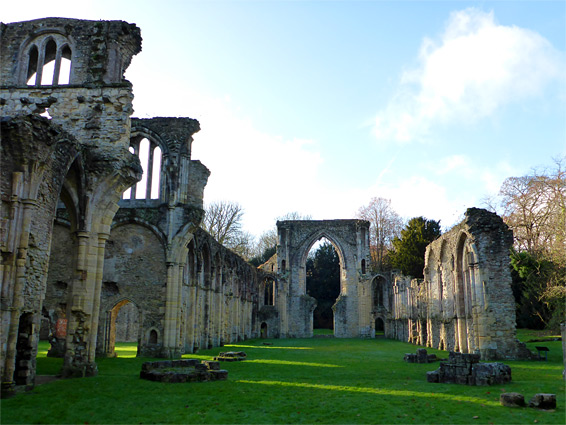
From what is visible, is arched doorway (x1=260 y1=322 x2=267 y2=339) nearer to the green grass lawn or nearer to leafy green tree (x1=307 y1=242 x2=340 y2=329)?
leafy green tree (x1=307 y1=242 x2=340 y2=329)

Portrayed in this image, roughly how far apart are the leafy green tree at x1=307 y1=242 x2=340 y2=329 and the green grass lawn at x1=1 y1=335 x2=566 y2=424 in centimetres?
3625

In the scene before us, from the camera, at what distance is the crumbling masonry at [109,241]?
934cm

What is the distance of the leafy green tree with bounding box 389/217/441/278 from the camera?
38750mm

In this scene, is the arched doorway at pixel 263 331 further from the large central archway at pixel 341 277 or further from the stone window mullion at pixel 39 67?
the stone window mullion at pixel 39 67

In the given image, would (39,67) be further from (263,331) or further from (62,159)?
(263,331)

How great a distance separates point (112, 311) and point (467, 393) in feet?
45.4

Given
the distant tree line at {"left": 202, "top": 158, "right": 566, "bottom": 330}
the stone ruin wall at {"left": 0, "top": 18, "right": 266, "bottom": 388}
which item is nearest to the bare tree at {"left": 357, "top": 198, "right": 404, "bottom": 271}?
the distant tree line at {"left": 202, "top": 158, "right": 566, "bottom": 330}

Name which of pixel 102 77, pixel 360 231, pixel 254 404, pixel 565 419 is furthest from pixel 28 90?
pixel 360 231

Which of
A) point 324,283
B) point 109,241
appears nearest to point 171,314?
point 109,241

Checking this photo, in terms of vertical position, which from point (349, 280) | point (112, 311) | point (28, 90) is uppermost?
point (28, 90)

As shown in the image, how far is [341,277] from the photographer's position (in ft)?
129

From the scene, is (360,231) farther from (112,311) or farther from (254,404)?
(254,404)

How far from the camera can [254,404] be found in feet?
26.0

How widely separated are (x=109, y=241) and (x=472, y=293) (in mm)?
13509
